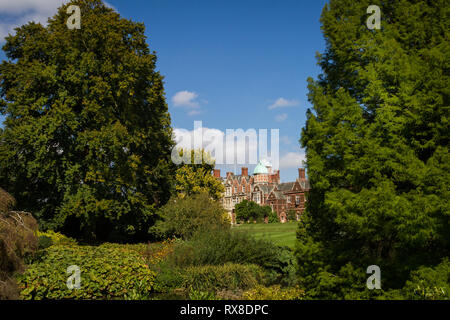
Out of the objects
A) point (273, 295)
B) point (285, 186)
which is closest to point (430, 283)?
point (273, 295)

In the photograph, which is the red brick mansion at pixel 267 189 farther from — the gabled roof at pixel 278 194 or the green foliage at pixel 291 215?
the green foliage at pixel 291 215

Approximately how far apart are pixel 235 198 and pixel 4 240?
78203 millimetres

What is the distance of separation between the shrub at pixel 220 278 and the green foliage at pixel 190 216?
6.70 m

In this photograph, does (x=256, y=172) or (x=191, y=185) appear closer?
(x=191, y=185)

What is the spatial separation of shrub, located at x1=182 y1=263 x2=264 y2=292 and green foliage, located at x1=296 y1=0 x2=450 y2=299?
4927mm

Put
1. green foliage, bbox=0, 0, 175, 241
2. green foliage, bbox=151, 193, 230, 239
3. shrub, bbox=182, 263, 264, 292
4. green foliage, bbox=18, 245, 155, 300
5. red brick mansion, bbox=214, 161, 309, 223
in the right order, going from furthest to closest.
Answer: red brick mansion, bbox=214, 161, 309, 223, green foliage, bbox=151, 193, 230, 239, green foliage, bbox=0, 0, 175, 241, shrub, bbox=182, 263, 264, 292, green foliage, bbox=18, 245, 155, 300

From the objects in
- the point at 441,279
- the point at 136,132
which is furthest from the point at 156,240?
the point at 441,279

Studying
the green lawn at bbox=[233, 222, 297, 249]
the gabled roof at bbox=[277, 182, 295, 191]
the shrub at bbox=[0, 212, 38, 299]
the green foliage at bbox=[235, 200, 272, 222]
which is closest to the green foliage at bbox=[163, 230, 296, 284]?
the green lawn at bbox=[233, 222, 297, 249]

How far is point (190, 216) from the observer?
77.4ft

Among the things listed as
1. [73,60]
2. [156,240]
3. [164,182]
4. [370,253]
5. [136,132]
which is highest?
[73,60]

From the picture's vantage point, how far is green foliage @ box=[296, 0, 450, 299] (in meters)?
7.69

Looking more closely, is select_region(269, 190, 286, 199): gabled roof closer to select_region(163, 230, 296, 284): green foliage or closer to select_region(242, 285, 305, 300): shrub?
select_region(163, 230, 296, 284): green foliage

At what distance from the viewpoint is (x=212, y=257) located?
16.5 meters
